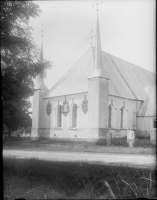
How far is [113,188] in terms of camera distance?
541cm

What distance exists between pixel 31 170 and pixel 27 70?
254 cm

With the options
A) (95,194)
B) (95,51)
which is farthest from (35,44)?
(95,51)

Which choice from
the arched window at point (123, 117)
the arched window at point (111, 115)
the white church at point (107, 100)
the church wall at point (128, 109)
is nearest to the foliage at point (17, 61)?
the white church at point (107, 100)

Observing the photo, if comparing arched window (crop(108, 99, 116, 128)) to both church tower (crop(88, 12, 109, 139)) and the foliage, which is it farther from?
the foliage

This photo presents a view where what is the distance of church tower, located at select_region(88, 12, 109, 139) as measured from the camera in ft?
61.4

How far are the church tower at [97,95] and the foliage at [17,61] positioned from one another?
12810mm

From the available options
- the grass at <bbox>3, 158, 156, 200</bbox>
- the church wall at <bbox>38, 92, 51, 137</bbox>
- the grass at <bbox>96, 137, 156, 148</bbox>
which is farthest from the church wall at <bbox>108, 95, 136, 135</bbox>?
the grass at <bbox>3, 158, 156, 200</bbox>

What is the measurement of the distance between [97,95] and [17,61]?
13850 mm

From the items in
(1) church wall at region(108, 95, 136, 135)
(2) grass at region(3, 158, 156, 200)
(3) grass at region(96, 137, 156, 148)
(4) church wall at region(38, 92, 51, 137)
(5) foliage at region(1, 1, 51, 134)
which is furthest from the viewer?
(1) church wall at region(108, 95, 136, 135)

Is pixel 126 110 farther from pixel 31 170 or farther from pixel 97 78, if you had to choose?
pixel 31 170

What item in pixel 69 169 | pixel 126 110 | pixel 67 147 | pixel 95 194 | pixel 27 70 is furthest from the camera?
pixel 126 110

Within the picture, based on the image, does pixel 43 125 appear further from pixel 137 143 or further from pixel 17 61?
pixel 137 143

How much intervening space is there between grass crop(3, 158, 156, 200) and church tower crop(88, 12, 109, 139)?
39.9 ft

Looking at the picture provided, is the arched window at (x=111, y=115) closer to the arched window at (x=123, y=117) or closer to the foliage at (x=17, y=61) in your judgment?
the arched window at (x=123, y=117)
